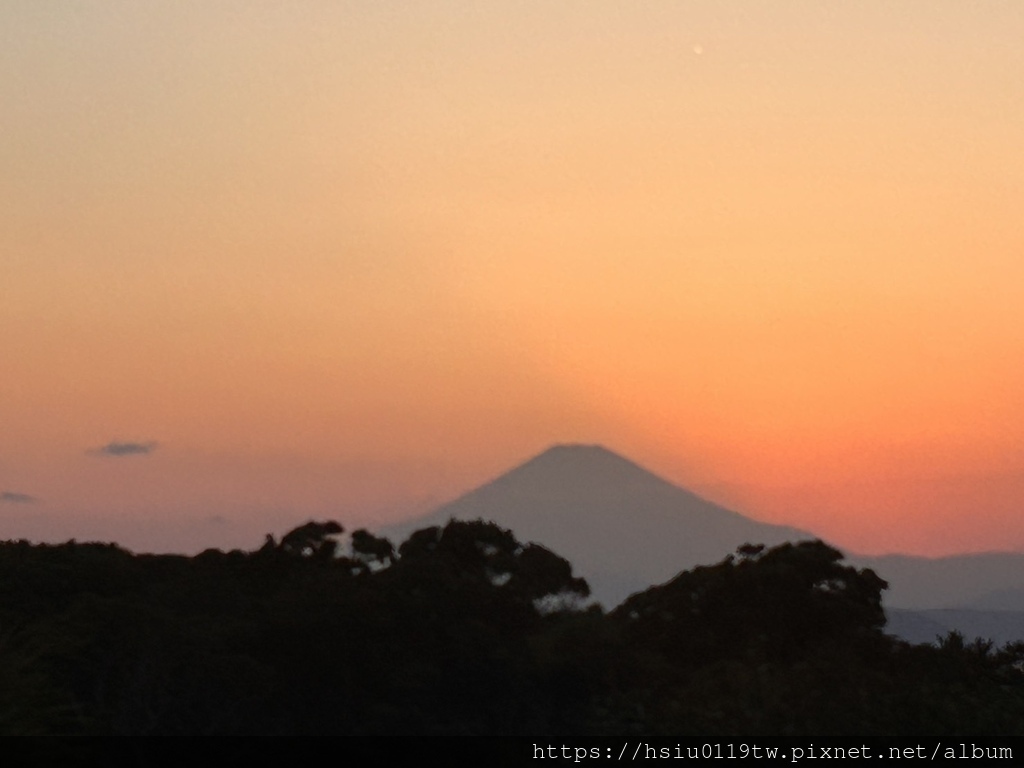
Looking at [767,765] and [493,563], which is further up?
[493,563]

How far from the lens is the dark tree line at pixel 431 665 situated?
18.6 m

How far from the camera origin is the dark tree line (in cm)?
1864

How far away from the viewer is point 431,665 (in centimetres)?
1905

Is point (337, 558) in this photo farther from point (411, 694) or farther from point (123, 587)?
point (411, 694)

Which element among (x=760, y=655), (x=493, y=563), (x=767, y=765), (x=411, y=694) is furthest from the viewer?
(x=493, y=563)

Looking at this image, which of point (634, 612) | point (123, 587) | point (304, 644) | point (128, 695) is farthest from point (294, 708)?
point (634, 612)

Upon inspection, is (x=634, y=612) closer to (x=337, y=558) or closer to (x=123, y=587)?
(x=337, y=558)

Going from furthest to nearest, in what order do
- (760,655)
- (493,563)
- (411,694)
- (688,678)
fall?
(493,563) < (760,655) < (688,678) < (411,694)

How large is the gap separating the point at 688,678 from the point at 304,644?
17.4 ft

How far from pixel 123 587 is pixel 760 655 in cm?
957

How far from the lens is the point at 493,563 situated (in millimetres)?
23469


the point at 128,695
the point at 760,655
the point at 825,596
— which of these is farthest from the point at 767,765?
the point at 128,695

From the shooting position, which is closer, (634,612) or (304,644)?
(304,644)

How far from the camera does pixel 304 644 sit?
63.9 feet
